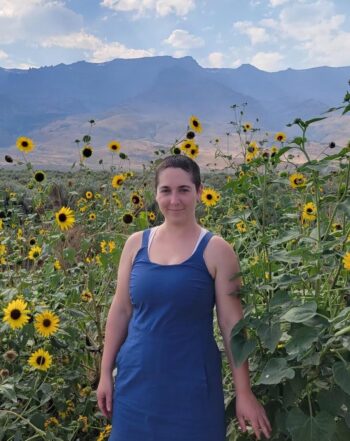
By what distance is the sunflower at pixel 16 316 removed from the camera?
7.86ft

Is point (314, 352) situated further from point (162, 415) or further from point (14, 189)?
point (14, 189)

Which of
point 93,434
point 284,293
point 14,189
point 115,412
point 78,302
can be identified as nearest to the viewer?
point 284,293

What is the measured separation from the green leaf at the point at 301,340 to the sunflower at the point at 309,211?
3.25ft

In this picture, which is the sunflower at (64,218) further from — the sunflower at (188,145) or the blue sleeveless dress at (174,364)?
the blue sleeveless dress at (174,364)

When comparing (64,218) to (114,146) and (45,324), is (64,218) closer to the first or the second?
(45,324)

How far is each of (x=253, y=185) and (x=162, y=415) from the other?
0.83 meters

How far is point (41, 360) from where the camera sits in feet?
7.71

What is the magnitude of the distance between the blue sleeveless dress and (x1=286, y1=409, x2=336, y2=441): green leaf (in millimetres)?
317

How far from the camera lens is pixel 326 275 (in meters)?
2.06

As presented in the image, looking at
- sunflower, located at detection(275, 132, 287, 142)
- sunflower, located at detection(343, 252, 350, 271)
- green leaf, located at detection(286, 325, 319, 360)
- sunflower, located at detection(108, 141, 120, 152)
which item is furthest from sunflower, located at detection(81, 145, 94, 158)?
green leaf, located at detection(286, 325, 319, 360)

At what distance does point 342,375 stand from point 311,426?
19 cm

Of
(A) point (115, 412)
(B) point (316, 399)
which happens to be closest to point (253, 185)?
(B) point (316, 399)

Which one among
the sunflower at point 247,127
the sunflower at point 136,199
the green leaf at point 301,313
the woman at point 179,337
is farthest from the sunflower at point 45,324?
the sunflower at point 247,127

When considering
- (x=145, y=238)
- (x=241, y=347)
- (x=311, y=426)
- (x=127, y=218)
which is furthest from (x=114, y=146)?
(x=311, y=426)
